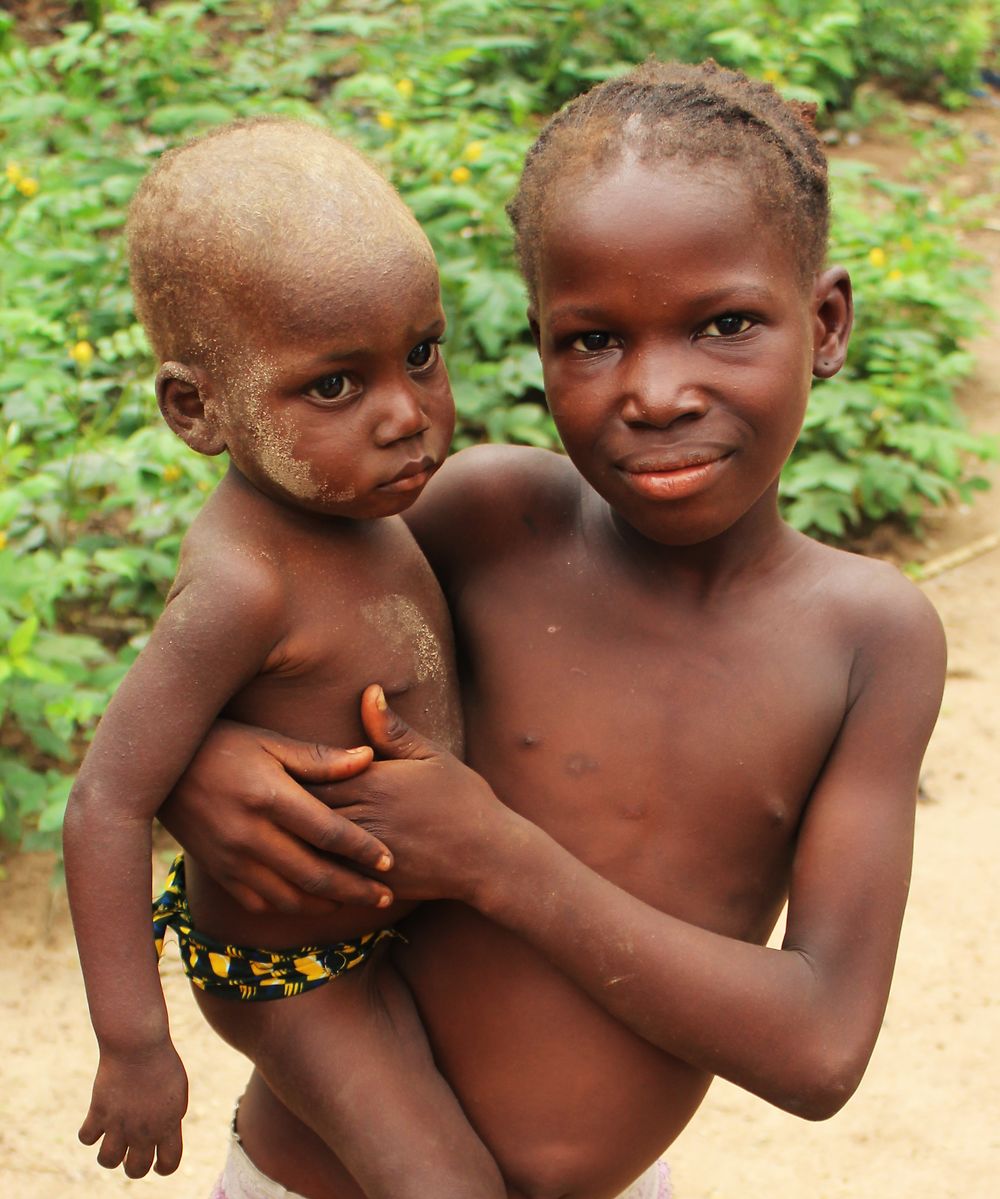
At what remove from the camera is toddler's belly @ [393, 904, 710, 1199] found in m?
1.70

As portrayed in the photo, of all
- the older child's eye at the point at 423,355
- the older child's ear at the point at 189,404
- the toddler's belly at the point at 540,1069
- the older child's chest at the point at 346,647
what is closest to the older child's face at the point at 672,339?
the older child's eye at the point at 423,355

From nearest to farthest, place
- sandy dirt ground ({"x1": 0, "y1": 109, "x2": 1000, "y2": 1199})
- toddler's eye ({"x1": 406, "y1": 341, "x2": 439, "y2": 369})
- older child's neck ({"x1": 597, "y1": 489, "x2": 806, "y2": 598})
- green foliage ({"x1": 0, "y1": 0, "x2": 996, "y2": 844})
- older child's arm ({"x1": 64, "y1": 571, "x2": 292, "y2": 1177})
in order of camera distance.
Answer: older child's arm ({"x1": 64, "y1": 571, "x2": 292, "y2": 1177}) → toddler's eye ({"x1": 406, "y1": 341, "x2": 439, "y2": 369}) → older child's neck ({"x1": 597, "y1": 489, "x2": 806, "y2": 598}) → sandy dirt ground ({"x1": 0, "y1": 109, "x2": 1000, "y2": 1199}) → green foliage ({"x1": 0, "y1": 0, "x2": 996, "y2": 844})

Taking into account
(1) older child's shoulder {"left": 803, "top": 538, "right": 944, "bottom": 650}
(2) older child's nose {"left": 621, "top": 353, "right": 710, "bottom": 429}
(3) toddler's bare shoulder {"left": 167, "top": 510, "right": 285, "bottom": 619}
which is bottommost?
(1) older child's shoulder {"left": 803, "top": 538, "right": 944, "bottom": 650}

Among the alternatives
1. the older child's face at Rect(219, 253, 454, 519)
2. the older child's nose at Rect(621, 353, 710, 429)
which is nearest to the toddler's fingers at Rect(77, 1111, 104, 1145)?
the older child's face at Rect(219, 253, 454, 519)

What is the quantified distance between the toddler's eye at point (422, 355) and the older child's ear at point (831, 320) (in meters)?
0.43

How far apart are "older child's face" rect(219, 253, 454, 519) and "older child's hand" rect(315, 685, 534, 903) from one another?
250 mm

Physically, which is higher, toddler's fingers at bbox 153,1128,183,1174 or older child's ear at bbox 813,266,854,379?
older child's ear at bbox 813,266,854,379

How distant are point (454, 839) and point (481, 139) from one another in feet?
13.7

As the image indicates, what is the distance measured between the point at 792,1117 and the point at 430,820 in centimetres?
206

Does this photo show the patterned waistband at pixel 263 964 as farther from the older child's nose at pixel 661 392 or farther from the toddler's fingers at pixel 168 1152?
the older child's nose at pixel 661 392

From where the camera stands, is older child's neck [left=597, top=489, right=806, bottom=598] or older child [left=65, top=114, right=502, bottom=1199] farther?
older child's neck [left=597, top=489, right=806, bottom=598]

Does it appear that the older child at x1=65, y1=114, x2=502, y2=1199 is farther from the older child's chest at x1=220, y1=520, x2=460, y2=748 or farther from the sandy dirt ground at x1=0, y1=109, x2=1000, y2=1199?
the sandy dirt ground at x1=0, y1=109, x2=1000, y2=1199

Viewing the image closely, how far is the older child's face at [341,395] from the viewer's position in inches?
60.0

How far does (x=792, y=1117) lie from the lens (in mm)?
3287
